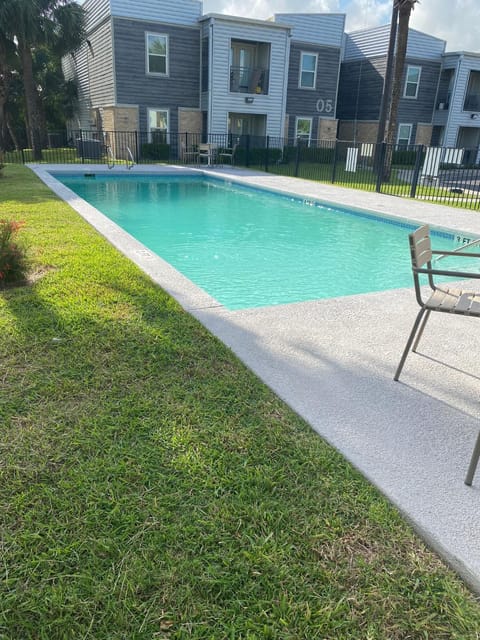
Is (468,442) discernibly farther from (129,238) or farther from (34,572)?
(129,238)

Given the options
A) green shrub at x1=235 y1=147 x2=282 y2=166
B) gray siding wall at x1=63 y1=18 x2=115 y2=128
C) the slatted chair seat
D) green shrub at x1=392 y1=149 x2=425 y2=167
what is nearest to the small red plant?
the slatted chair seat

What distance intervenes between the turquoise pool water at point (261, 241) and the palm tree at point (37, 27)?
7392 mm

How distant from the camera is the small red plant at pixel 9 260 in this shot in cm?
419

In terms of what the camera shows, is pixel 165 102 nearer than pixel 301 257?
No

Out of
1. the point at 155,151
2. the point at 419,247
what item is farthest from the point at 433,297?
the point at 155,151

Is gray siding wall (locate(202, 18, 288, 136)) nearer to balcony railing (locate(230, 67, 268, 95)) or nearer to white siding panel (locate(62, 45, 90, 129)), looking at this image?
balcony railing (locate(230, 67, 268, 95))

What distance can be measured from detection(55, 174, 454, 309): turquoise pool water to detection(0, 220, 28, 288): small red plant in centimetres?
209

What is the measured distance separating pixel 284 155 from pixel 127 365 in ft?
68.6

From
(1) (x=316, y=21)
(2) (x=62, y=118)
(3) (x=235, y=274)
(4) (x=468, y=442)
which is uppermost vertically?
(1) (x=316, y=21)

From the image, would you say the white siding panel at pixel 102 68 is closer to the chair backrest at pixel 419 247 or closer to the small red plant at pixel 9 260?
the small red plant at pixel 9 260

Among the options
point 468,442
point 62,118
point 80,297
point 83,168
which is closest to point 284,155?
point 83,168

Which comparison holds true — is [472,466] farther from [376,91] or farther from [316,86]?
[376,91]

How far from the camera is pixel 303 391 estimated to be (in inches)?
107

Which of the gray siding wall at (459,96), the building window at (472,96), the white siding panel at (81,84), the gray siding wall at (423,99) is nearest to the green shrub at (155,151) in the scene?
the white siding panel at (81,84)
